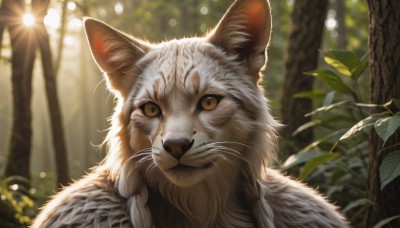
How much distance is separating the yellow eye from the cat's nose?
0.38 meters

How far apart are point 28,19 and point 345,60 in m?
3.94

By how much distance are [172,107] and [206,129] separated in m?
0.27

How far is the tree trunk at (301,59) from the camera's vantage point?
22.4 ft

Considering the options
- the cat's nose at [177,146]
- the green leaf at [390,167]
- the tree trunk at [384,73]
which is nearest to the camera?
the cat's nose at [177,146]

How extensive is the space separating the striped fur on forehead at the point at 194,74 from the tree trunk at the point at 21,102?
3303mm

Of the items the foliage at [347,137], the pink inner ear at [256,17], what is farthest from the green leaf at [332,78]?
the pink inner ear at [256,17]

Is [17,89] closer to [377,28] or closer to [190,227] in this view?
[190,227]

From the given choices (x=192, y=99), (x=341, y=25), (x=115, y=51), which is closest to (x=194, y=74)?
(x=192, y=99)

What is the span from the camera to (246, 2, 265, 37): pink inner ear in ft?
11.6

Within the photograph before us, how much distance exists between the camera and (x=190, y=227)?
11.4 feet

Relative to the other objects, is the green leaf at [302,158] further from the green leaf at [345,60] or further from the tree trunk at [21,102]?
the tree trunk at [21,102]

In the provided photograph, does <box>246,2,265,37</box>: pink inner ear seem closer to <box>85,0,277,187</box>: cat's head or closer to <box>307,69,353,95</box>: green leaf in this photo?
<box>85,0,277,187</box>: cat's head

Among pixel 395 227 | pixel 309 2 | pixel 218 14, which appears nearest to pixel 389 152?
pixel 395 227

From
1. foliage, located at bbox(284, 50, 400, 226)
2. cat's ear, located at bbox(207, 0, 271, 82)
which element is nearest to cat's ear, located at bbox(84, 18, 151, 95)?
cat's ear, located at bbox(207, 0, 271, 82)
